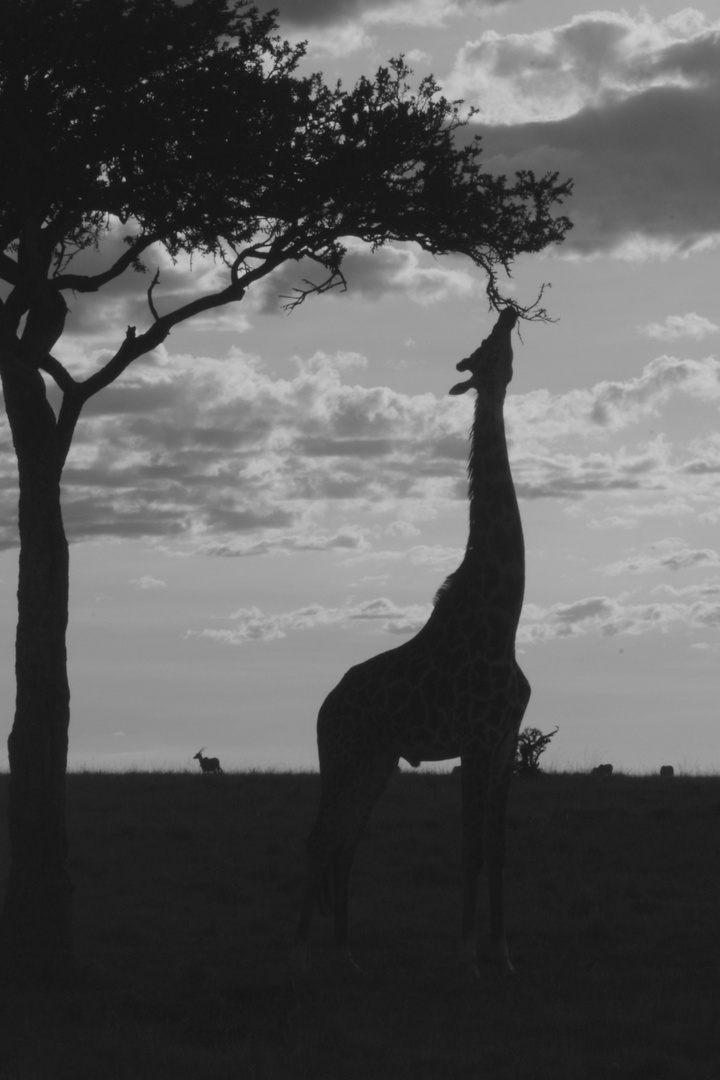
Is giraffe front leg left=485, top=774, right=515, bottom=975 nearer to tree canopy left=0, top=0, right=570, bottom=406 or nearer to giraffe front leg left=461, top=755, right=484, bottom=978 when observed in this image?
giraffe front leg left=461, top=755, right=484, bottom=978

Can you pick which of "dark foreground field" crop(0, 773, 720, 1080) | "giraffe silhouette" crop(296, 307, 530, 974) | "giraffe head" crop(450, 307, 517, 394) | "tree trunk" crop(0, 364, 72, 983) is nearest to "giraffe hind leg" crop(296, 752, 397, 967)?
"giraffe silhouette" crop(296, 307, 530, 974)

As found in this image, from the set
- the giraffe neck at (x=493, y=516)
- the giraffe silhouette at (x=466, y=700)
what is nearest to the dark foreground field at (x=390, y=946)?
the giraffe silhouette at (x=466, y=700)

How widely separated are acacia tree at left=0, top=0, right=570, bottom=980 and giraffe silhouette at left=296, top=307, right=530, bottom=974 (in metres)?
2.42

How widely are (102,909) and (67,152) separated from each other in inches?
313

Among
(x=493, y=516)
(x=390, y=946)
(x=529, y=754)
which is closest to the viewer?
(x=493, y=516)

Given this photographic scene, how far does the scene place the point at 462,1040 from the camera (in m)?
9.16

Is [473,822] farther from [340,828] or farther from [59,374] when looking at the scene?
[59,374]

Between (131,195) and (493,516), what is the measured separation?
499cm

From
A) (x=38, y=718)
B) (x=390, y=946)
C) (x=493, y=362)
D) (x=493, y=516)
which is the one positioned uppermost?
(x=493, y=362)

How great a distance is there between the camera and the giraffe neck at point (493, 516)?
11.8 m

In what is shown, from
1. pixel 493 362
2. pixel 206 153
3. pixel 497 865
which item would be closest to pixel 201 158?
pixel 206 153

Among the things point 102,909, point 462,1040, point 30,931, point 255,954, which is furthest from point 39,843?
point 462,1040

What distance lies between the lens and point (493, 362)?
11945 millimetres

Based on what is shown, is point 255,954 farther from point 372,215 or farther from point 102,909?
point 372,215
